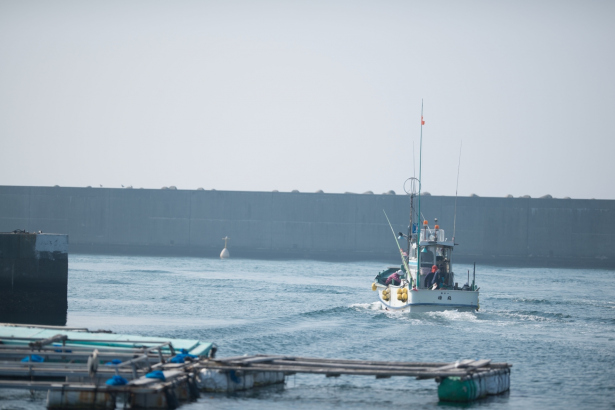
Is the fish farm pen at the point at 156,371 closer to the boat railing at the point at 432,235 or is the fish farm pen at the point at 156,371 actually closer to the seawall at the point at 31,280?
the seawall at the point at 31,280

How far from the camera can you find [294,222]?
244 ft

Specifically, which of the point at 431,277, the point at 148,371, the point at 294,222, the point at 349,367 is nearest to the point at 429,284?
the point at 431,277

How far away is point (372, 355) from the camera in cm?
2031

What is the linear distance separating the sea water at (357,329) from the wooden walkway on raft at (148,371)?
382mm

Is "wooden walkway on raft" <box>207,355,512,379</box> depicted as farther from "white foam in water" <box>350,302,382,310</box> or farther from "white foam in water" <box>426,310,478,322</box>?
"white foam in water" <box>350,302,382,310</box>

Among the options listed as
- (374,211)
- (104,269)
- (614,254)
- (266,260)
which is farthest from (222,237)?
(614,254)


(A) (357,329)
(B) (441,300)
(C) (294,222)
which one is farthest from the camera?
(C) (294,222)

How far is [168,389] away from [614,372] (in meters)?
11.1

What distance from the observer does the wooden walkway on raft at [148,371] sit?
43.9 ft

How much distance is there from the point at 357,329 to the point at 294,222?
4931 centimetres

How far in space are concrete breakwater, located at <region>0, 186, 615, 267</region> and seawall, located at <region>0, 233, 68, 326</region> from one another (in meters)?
49.6

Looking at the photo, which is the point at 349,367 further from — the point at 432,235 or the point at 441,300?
the point at 432,235

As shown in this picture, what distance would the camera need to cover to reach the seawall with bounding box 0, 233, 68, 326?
2400 cm

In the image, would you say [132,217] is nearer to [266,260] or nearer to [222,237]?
[222,237]
